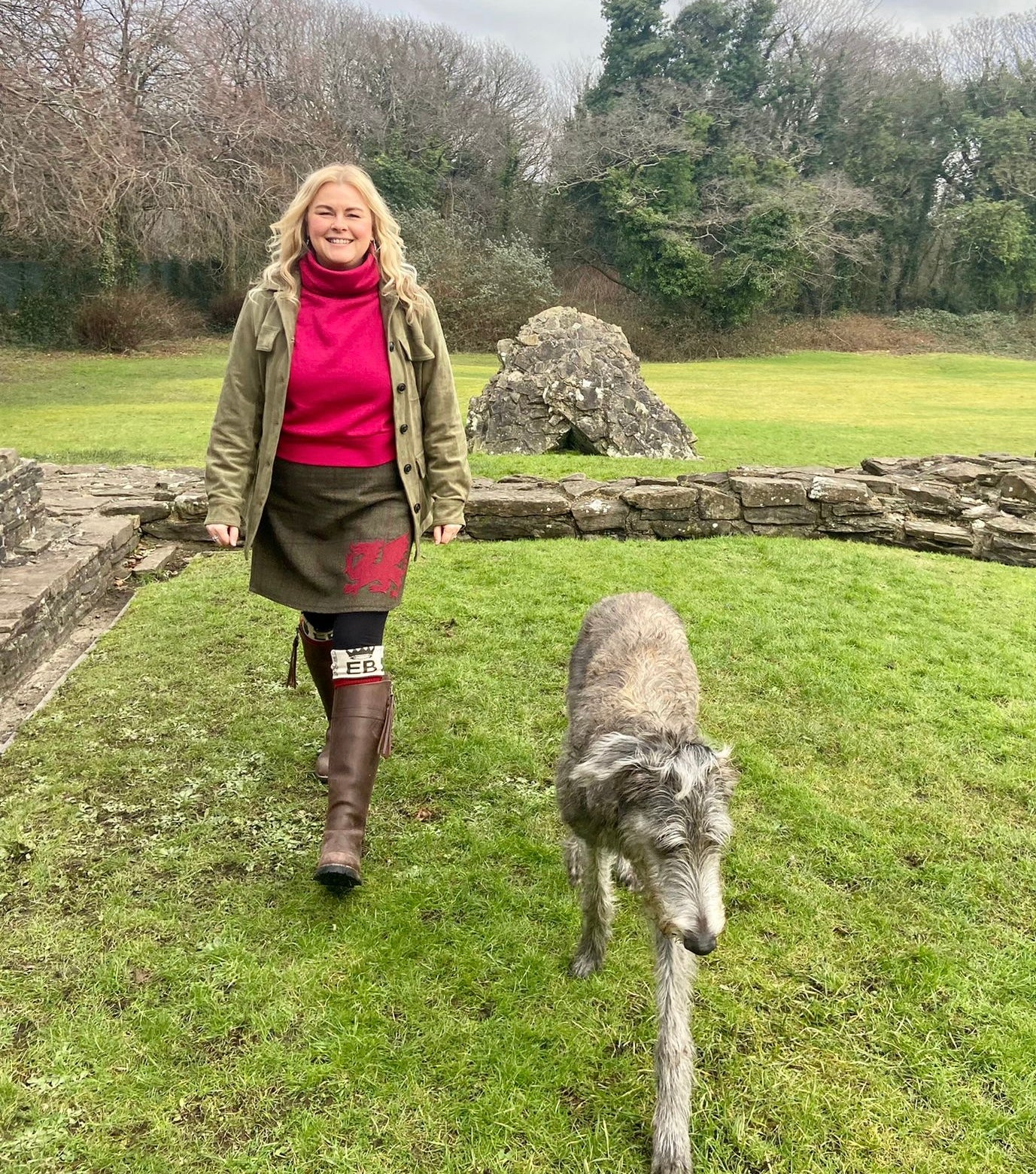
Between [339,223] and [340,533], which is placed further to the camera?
[340,533]

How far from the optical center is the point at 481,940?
111 inches

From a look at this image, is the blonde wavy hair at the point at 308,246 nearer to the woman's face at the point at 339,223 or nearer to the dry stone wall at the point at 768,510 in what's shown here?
the woman's face at the point at 339,223

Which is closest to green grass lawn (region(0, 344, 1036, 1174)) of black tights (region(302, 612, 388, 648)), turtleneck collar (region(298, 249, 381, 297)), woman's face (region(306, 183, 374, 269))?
black tights (region(302, 612, 388, 648))

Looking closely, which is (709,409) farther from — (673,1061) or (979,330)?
(979,330)

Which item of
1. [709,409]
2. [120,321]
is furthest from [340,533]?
[120,321]

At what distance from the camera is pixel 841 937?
285cm

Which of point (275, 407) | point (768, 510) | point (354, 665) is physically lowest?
point (768, 510)

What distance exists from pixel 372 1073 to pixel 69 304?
2946 centimetres

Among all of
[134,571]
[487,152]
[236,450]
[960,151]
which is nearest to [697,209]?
[487,152]

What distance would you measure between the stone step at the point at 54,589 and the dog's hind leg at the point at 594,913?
344cm

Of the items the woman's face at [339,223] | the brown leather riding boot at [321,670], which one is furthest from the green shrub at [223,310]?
the woman's face at [339,223]

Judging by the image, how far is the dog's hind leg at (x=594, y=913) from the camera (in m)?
2.62

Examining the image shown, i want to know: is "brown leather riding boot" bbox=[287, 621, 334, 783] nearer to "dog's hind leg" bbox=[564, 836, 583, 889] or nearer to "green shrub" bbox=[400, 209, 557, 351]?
"dog's hind leg" bbox=[564, 836, 583, 889]

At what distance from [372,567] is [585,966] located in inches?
63.5
